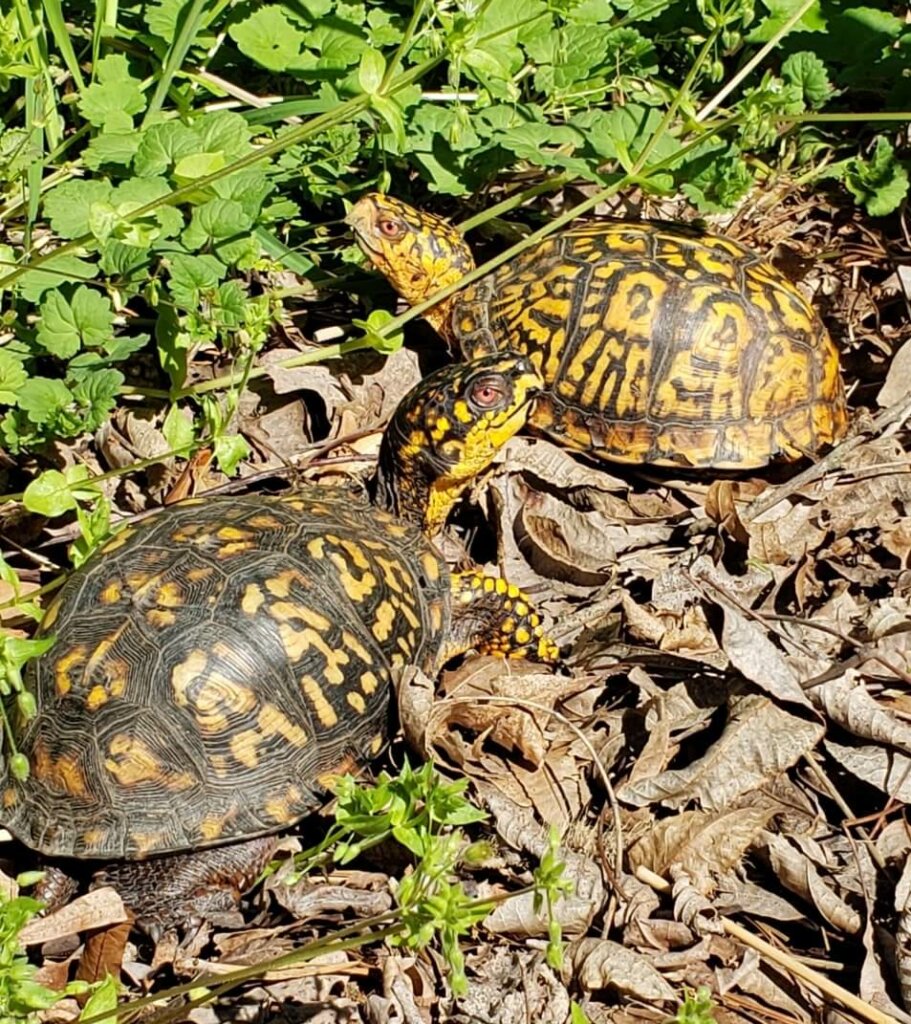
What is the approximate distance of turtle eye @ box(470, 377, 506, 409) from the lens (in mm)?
3404

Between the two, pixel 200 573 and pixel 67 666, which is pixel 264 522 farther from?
pixel 67 666

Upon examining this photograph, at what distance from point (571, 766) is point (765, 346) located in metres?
1.54

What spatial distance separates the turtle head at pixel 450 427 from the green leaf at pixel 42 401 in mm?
913

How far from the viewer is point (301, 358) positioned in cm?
362

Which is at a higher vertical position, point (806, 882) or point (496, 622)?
point (496, 622)

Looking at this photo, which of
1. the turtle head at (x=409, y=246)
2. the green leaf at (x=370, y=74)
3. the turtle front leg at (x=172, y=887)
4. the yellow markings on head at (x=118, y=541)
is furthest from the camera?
the turtle head at (x=409, y=246)

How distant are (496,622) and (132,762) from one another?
1066mm

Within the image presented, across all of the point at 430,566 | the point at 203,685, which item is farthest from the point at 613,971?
the point at 430,566

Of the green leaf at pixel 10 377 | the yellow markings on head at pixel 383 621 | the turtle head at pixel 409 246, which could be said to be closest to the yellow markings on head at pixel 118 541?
the green leaf at pixel 10 377

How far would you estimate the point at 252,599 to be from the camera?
282 centimetres

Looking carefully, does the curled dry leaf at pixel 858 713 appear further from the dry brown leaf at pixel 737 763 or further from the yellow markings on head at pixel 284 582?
the yellow markings on head at pixel 284 582

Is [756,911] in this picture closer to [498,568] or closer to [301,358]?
[498,568]

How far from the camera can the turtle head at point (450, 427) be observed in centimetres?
340

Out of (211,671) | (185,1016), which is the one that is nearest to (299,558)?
(211,671)
